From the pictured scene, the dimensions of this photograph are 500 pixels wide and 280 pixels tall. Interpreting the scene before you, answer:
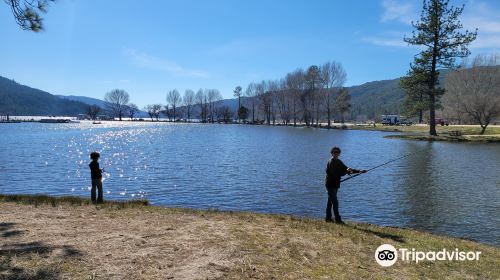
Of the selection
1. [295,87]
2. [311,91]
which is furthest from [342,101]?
[295,87]

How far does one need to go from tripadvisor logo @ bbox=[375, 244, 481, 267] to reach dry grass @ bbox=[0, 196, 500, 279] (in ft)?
0.79

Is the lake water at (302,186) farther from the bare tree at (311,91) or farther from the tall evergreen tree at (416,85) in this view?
the bare tree at (311,91)

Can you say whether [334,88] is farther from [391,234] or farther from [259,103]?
[391,234]

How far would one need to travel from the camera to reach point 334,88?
135 m

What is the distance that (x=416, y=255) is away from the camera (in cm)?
1024

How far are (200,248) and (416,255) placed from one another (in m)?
5.78

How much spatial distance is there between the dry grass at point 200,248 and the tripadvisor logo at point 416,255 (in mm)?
241

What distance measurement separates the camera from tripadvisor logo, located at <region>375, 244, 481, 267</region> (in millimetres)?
9836

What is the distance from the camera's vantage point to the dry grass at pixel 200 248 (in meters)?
7.92

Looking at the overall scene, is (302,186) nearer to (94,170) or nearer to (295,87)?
(94,170)

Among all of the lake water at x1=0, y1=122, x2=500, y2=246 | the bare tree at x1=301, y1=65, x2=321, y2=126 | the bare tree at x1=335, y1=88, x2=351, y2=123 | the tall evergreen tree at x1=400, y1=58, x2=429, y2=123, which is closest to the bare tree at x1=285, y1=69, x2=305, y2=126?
the bare tree at x1=301, y1=65, x2=321, y2=126

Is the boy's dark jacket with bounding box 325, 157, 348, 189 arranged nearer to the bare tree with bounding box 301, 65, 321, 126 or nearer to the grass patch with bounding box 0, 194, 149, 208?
the grass patch with bounding box 0, 194, 149, 208

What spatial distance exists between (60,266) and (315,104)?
473 feet

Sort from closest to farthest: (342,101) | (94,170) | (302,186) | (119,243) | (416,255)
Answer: (119,243)
(416,255)
(94,170)
(302,186)
(342,101)
